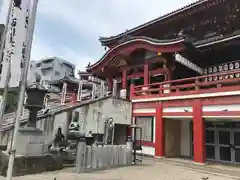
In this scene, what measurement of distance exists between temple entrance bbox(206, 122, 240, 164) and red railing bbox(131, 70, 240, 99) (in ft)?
7.70

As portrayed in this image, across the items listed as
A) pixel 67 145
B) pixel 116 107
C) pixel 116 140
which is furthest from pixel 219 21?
pixel 67 145

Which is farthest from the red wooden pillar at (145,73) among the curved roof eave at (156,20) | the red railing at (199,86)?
the curved roof eave at (156,20)

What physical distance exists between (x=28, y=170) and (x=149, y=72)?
448 inches

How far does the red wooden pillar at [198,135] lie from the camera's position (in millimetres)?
11094

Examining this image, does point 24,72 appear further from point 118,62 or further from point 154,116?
point 118,62

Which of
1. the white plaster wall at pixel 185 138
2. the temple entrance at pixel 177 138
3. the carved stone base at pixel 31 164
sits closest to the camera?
the carved stone base at pixel 31 164

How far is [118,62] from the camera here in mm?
18594

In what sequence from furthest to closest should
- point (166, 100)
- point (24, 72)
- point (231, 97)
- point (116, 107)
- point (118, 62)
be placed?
point (118, 62), point (116, 107), point (166, 100), point (231, 97), point (24, 72)

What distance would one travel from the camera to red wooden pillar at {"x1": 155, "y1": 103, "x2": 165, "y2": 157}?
42.3 ft

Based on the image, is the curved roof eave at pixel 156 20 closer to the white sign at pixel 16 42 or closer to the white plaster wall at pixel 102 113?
the white plaster wall at pixel 102 113

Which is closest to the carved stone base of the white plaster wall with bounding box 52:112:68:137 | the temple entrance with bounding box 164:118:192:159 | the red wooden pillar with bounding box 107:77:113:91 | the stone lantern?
the stone lantern

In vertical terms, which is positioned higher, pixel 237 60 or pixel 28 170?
pixel 237 60

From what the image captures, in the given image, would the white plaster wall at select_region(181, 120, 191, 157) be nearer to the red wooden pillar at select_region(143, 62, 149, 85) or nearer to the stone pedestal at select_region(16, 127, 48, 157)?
the red wooden pillar at select_region(143, 62, 149, 85)

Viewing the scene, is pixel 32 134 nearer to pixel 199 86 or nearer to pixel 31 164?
pixel 31 164
